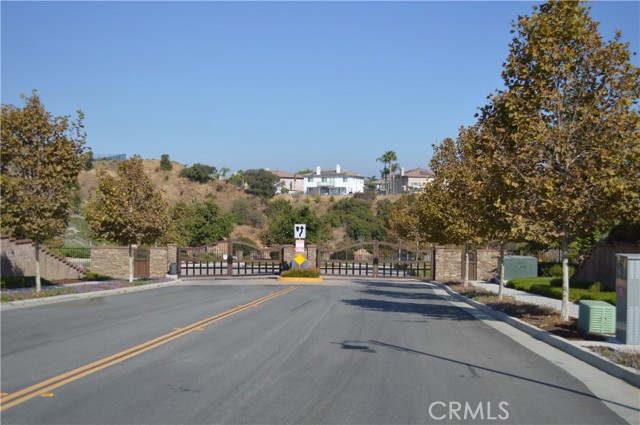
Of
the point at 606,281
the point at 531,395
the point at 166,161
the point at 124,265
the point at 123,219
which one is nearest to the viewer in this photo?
the point at 531,395

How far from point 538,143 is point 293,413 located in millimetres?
10494

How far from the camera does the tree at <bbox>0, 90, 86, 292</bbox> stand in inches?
823

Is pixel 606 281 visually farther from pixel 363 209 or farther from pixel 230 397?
pixel 363 209

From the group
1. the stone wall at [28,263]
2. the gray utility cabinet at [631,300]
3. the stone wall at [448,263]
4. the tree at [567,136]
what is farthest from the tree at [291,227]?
the gray utility cabinet at [631,300]

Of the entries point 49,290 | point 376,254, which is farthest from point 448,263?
point 49,290

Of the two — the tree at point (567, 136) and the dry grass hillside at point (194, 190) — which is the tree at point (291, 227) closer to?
the dry grass hillside at point (194, 190)

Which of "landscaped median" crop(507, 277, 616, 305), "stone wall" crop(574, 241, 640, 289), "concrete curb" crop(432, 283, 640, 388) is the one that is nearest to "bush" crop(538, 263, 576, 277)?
"landscaped median" crop(507, 277, 616, 305)

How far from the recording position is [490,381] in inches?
350

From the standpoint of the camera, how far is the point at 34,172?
2158cm

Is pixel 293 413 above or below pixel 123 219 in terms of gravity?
below

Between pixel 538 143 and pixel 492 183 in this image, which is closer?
pixel 538 143

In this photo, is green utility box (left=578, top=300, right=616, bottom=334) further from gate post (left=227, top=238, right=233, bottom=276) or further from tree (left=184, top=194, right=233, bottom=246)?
tree (left=184, top=194, right=233, bottom=246)

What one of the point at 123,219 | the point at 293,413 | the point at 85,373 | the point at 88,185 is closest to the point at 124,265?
the point at 123,219

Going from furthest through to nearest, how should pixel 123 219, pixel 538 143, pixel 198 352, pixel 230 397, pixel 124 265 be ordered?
pixel 124 265 → pixel 123 219 → pixel 538 143 → pixel 198 352 → pixel 230 397
